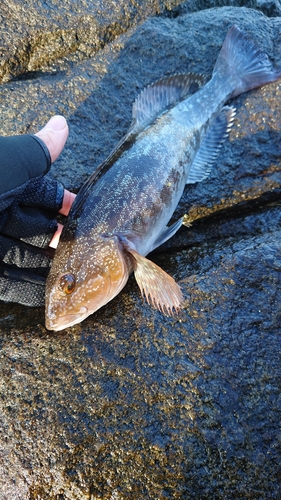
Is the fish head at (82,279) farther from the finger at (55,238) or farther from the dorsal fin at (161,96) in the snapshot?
the dorsal fin at (161,96)

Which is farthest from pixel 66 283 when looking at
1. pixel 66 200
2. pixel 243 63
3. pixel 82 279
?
pixel 243 63

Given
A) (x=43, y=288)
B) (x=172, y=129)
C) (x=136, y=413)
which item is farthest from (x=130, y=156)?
(x=136, y=413)

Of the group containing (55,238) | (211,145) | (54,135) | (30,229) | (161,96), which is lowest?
(211,145)

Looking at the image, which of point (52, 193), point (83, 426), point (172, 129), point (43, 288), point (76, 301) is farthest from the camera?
point (172, 129)

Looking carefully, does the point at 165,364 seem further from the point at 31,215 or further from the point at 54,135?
the point at 54,135

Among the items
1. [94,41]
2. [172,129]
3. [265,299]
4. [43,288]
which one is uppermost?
[94,41]

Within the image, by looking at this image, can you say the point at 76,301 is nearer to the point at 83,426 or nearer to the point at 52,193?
the point at 83,426
